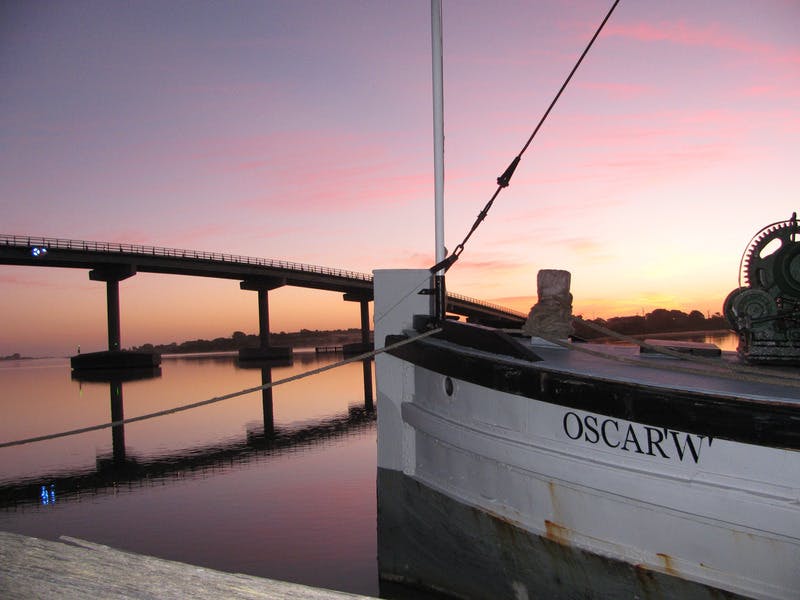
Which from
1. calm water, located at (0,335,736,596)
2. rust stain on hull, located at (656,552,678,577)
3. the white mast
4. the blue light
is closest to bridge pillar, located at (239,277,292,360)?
calm water, located at (0,335,736,596)

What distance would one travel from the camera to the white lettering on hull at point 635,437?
3.74 m

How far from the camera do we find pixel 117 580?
4.37m

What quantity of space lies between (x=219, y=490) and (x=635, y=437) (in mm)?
13225

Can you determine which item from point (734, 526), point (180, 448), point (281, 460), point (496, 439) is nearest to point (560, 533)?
point (496, 439)

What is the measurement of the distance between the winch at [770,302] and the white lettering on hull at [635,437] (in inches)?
73.2

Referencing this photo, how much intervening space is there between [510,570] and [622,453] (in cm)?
181

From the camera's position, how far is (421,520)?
6551mm

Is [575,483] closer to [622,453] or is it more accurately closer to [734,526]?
[622,453]

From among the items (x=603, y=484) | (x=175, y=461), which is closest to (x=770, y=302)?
(x=603, y=484)

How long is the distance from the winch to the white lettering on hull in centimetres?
186

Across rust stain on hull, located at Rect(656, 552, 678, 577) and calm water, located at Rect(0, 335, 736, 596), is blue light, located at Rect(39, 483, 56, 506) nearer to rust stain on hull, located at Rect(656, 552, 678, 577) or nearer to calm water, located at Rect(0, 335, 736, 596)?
calm water, located at Rect(0, 335, 736, 596)

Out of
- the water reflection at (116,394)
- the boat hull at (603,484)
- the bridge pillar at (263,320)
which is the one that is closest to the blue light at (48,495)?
the water reflection at (116,394)

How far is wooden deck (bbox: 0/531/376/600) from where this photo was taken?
13.3ft

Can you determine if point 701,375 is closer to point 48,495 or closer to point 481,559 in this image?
point 481,559
